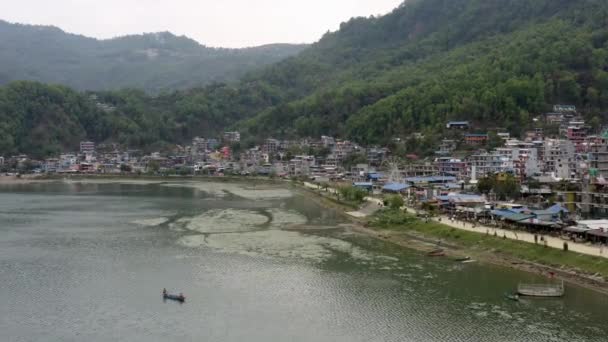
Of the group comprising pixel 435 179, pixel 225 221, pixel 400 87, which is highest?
pixel 400 87

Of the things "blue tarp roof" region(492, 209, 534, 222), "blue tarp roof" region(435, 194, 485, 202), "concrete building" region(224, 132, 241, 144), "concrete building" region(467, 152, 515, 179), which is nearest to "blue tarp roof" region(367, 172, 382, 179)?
"concrete building" region(467, 152, 515, 179)

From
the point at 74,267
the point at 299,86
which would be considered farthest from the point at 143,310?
the point at 299,86

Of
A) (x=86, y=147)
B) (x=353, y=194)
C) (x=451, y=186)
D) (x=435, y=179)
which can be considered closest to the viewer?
(x=451, y=186)

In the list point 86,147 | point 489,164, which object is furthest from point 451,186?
point 86,147

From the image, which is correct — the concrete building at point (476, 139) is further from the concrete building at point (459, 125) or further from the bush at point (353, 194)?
the bush at point (353, 194)

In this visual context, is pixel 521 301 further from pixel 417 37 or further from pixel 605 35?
pixel 417 37

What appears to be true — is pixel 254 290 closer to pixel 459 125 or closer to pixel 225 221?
pixel 225 221

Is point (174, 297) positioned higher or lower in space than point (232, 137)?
lower

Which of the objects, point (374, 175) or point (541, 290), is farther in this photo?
point (374, 175)
